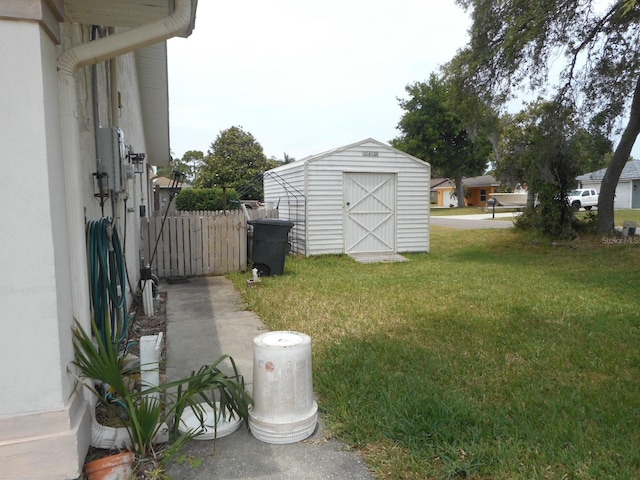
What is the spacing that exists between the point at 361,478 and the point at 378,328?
8.58 feet

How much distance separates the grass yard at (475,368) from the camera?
2.47m

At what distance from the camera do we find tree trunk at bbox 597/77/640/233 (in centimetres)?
1201

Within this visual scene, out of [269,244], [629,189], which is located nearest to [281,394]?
[269,244]

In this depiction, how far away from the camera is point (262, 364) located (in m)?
2.70

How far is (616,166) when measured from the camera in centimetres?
1253

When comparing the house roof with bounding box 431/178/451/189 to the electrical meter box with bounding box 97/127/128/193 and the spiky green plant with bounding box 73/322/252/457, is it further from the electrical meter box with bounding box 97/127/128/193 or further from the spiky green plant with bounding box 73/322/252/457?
the spiky green plant with bounding box 73/322/252/457

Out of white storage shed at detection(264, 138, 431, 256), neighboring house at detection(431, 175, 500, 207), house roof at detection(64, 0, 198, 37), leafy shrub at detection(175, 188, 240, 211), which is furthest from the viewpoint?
neighboring house at detection(431, 175, 500, 207)

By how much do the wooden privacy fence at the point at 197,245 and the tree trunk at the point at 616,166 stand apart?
10.2 metres

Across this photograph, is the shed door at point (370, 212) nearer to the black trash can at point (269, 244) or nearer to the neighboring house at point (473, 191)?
the black trash can at point (269, 244)

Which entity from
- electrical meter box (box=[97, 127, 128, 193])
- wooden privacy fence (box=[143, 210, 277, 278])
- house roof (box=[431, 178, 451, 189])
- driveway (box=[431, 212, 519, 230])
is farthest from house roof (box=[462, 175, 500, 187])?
electrical meter box (box=[97, 127, 128, 193])

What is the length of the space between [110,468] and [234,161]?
1346 inches

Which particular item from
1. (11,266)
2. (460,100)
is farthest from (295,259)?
(11,266)

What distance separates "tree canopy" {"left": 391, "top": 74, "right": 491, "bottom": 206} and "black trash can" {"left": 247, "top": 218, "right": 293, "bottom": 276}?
37.4 meters

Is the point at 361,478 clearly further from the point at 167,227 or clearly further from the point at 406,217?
the point at 406,217
